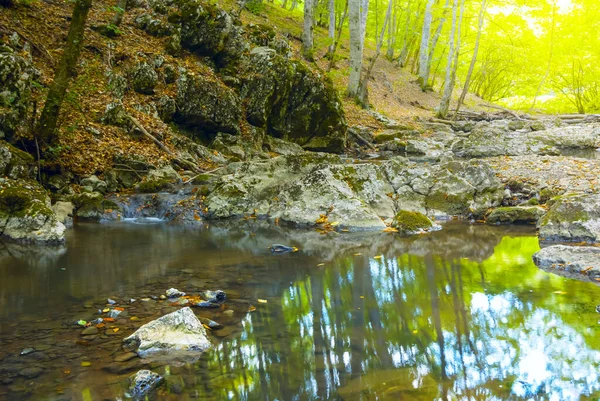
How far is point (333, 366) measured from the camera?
2982 millimetres

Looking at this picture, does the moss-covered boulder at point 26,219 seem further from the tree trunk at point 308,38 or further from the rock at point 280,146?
the tree trunk at point 308,38

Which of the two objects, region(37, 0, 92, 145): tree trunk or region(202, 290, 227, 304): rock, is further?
region(37, 0, 92, 145): tree trunk

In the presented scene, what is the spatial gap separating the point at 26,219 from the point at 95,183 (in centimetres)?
286

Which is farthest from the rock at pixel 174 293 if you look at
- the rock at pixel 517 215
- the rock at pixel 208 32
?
the rock at pixel 208 32

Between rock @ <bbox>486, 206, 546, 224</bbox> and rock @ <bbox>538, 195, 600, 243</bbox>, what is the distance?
109cm

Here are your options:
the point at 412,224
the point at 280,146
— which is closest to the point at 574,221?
the point at 412,224

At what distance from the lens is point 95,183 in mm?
9641

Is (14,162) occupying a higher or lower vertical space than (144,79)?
lower

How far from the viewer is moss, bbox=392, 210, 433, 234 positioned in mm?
7633

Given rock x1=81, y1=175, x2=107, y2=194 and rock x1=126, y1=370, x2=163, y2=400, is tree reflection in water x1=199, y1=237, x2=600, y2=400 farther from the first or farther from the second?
rock x1=81, y1=175, x2=107, y2=194

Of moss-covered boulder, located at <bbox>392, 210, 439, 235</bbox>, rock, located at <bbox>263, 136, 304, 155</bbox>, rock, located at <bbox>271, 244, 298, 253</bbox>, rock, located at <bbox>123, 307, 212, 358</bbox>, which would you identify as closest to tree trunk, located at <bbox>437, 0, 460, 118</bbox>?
rock, located at <bbox>263, 136, 304, 155</bbox>

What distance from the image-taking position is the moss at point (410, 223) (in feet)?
25.0

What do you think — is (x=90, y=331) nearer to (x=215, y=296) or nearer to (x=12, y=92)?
(x=215, y=296)

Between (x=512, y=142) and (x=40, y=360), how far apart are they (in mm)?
15486
